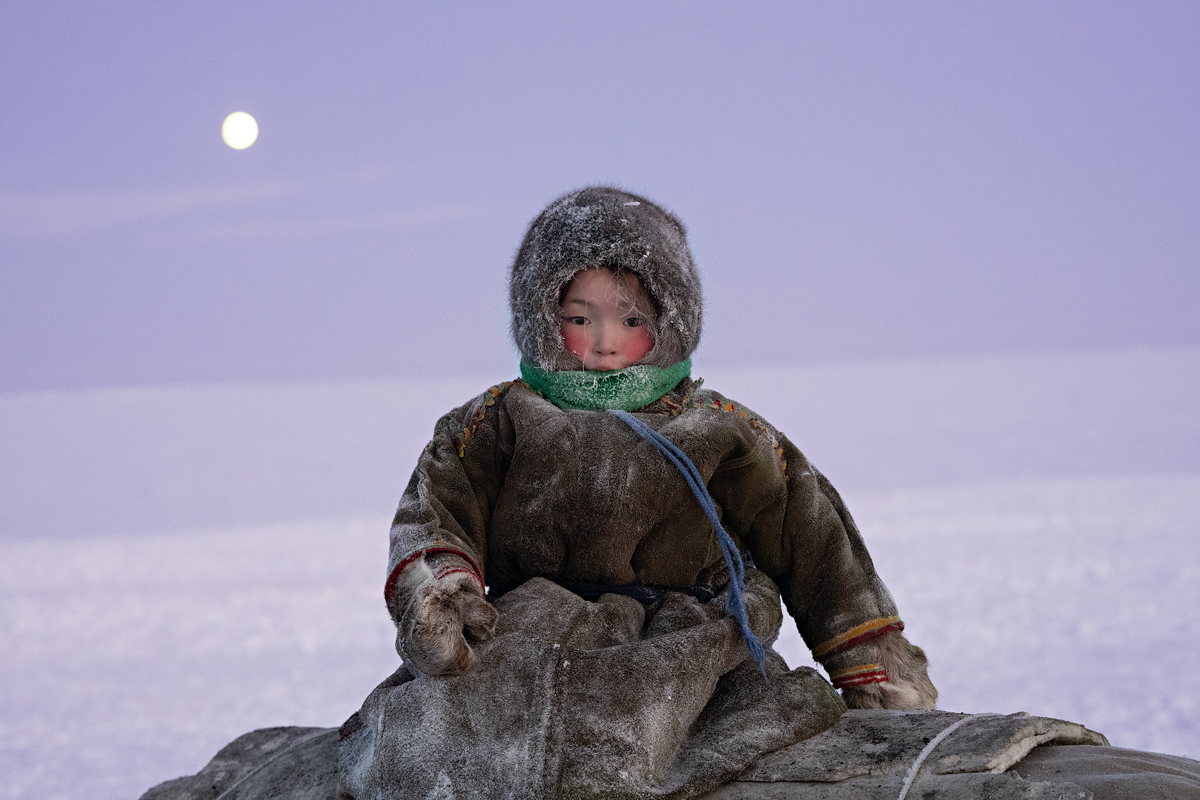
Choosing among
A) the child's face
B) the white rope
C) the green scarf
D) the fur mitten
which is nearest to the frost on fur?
the fur mitten

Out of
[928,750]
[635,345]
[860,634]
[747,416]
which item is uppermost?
[635,345]

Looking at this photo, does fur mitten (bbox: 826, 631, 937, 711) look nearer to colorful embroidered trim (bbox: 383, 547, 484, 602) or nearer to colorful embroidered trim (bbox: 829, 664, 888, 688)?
colorful embroidered trim (bbox: 829, 664, 888, 688)

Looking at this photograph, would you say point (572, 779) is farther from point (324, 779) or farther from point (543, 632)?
point (324, 779)

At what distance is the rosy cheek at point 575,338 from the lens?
7.79ft

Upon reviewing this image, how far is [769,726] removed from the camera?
6.71 ft

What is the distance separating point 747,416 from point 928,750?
76cm

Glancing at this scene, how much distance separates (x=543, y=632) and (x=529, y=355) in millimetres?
635

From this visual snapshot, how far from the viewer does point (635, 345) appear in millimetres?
2383

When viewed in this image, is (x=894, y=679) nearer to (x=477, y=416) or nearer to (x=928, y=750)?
(x=928, y=750)

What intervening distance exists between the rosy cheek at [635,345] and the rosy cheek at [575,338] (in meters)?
0.08

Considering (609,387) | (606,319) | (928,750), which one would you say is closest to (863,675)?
(928,750)

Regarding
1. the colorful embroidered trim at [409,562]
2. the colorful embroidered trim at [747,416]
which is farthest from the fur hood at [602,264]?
the colorful embroidered trim at [409,562]

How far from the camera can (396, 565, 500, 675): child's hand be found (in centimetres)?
190

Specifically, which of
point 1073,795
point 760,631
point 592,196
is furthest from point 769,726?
point 592,196
